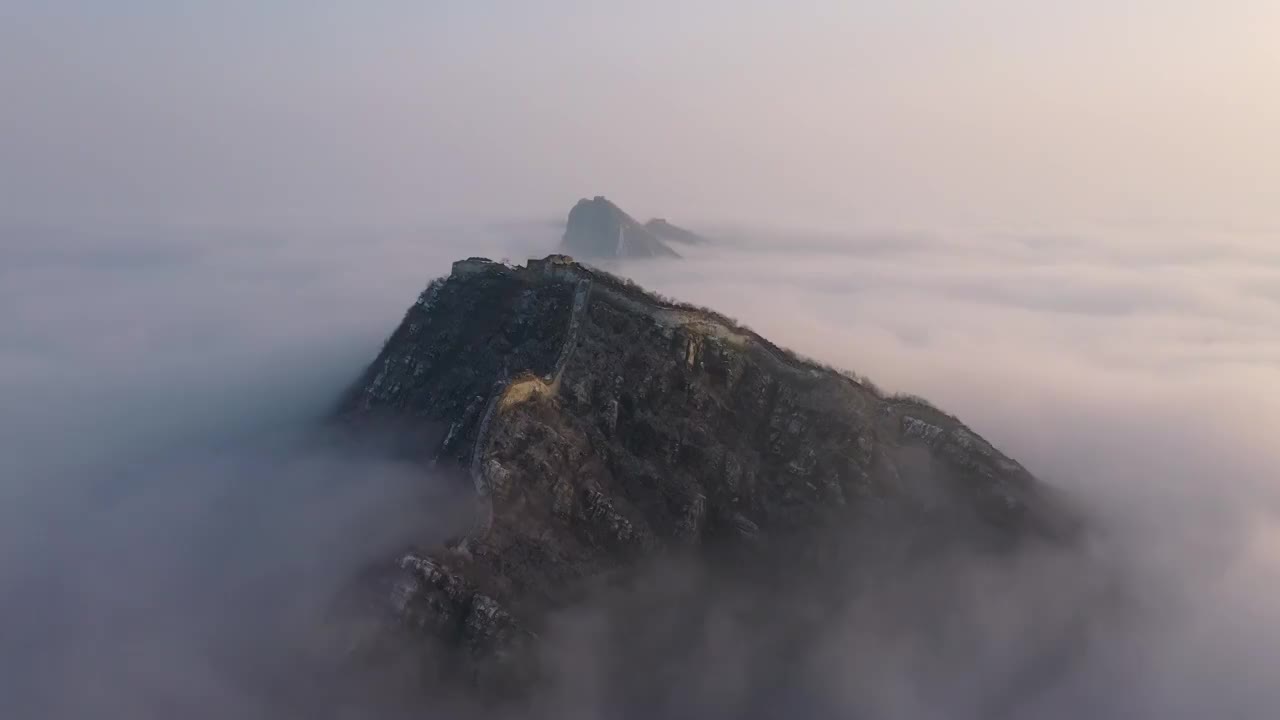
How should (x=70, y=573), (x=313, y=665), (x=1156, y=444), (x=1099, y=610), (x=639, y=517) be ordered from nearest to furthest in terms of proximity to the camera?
(x=313, y=665) → (x=639, y=517) → (x=1099, y=610) → (x=70, y=573) → (x=1156, y=444)

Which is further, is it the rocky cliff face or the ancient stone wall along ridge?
the rocky cliff face

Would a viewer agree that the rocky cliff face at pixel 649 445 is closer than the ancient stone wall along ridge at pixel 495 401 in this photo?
No

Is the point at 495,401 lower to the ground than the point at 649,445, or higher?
higher

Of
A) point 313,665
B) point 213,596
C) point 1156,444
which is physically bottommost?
point 213,596

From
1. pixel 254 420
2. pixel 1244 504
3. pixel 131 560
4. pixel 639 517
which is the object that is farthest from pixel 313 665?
pixel 1244 504

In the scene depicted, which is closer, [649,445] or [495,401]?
[495,401]

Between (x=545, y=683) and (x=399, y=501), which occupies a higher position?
→ (x=399, y=501)

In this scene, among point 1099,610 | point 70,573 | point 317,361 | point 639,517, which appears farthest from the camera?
point 317,361

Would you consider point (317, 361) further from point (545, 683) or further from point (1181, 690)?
point (1181, 690)
